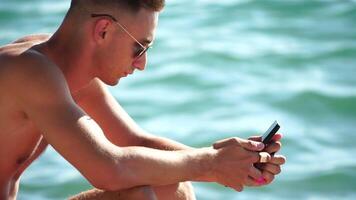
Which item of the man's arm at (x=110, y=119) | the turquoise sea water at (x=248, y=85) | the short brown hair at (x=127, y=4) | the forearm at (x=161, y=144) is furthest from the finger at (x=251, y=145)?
the turquoise sea water at (x=248, y=85)

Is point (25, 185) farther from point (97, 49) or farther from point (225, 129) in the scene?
point (97, 49)

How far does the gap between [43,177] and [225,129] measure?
1.41 m

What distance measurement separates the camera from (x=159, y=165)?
385cm

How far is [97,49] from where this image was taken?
4.00 m

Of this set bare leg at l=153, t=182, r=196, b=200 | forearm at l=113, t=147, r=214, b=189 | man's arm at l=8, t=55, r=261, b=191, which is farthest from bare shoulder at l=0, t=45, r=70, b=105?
bare leg at l=153, t=182, r=196, b=200

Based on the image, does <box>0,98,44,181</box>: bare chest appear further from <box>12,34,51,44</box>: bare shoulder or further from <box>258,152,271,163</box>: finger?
<box>258,152,271,163</box>: finger

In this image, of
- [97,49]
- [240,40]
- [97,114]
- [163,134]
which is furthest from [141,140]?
[240,40]

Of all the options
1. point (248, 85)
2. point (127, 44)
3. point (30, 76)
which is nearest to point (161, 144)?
point (127, 44)

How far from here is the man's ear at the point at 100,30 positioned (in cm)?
392

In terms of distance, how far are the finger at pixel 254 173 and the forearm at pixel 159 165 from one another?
0.17 meters

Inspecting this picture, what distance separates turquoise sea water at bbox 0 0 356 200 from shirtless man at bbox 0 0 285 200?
6.58 feet

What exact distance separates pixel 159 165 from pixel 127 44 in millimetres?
523

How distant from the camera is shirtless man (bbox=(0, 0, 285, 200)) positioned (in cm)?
373

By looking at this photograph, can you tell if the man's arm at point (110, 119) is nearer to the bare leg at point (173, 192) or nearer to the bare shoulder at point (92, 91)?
the bare shoulder at point (92, 91)
